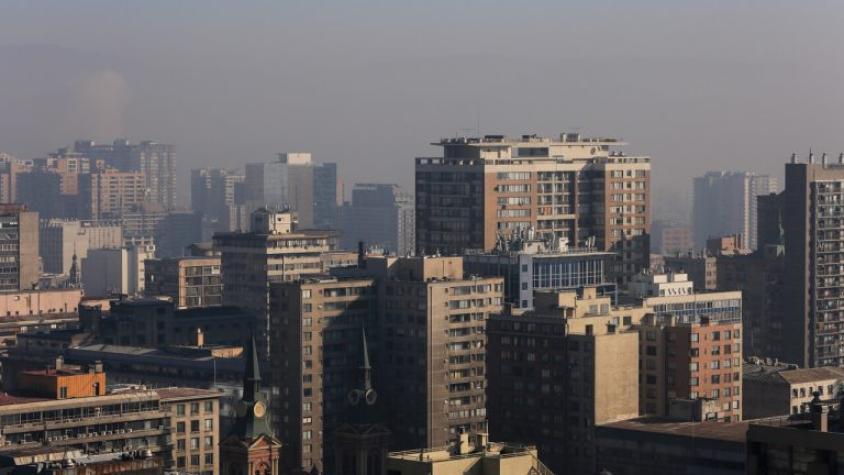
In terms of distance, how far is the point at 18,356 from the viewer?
16312 cm

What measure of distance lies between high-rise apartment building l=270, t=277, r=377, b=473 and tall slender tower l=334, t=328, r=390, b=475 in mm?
6476

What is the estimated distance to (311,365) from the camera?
13350cm

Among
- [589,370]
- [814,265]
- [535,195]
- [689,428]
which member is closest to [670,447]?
[689,428]

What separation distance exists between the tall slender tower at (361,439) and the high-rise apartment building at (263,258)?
5888 cm

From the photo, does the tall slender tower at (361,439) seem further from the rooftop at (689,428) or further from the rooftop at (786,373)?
the rooftop at (786,373)

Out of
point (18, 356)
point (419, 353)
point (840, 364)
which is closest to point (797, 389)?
point (419, 353)

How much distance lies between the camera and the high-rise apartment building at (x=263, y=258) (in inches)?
7372

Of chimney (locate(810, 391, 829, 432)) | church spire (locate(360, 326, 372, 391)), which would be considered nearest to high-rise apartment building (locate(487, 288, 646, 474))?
church spire (locate(360, 326, 372, 391))

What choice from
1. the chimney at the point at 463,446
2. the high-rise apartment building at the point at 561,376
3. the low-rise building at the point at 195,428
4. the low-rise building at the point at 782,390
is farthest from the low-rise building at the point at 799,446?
the low-rise building at the point at 782,390

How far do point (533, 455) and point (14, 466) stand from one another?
2512 cm

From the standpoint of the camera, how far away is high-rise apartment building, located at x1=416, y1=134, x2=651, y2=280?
165m

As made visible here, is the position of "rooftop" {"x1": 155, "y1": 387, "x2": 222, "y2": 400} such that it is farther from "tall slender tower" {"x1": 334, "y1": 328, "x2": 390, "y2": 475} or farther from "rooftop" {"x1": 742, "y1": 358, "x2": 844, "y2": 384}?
"rooftop" {"x1": 742, "y1": 358, "x2": 844, "y2": 384}

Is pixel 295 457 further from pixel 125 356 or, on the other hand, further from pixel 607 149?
pixel 607 149

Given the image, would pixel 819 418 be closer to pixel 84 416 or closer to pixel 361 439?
pixel 84 416
